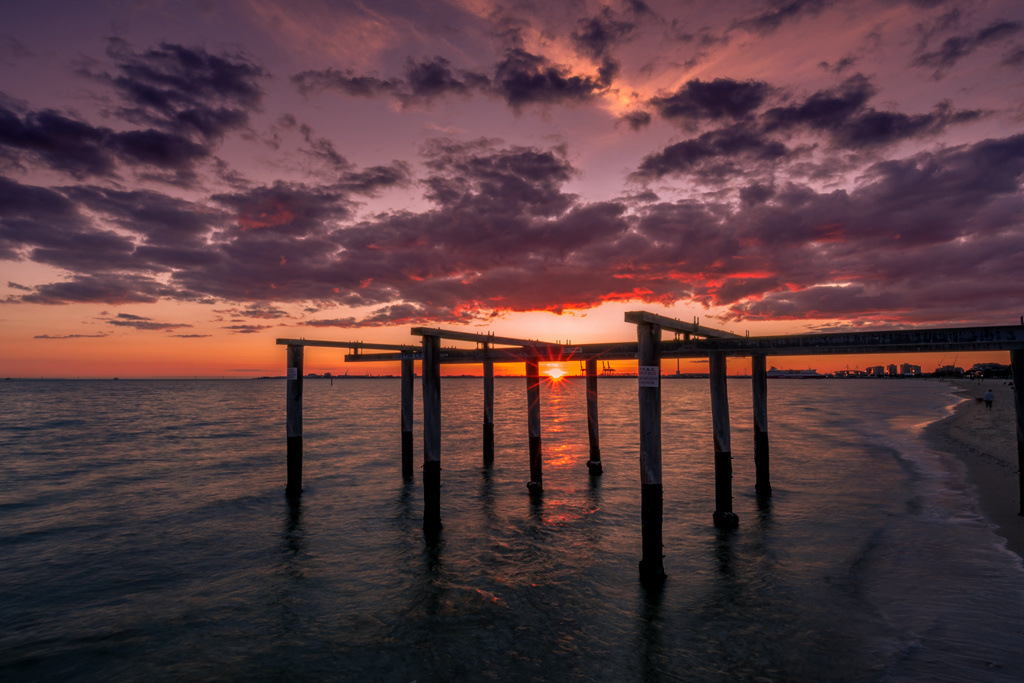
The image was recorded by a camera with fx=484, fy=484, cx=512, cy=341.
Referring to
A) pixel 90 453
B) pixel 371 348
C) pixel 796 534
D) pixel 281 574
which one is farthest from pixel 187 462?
pixel 796 534

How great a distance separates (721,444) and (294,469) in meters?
14.4

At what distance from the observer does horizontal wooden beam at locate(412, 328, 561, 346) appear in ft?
41.7

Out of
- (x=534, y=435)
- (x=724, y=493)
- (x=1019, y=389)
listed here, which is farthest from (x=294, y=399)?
(x=1019, y=389)

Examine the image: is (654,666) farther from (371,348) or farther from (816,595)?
(371,348)

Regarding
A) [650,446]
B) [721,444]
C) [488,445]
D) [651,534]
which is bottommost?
[488,445]

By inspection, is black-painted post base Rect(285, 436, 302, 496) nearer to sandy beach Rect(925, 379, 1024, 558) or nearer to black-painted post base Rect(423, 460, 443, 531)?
black-painted post base Rect(423, 460, 443, 531)

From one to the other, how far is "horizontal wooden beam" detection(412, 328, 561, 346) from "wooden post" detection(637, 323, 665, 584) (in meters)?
5.79

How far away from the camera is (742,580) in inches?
381

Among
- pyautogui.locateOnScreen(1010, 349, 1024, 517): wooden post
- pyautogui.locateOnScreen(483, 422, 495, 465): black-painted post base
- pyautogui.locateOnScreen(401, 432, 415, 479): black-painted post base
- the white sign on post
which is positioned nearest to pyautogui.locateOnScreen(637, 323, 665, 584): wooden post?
the white sign on post

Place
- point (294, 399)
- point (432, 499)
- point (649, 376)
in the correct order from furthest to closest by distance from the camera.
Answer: point (294, 399) → point (432, 499) → point (649, 376)

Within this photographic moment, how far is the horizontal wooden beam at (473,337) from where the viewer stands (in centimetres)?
1270

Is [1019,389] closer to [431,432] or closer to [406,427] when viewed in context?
[431,432]

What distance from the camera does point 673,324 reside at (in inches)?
420

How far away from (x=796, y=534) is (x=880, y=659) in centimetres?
593
